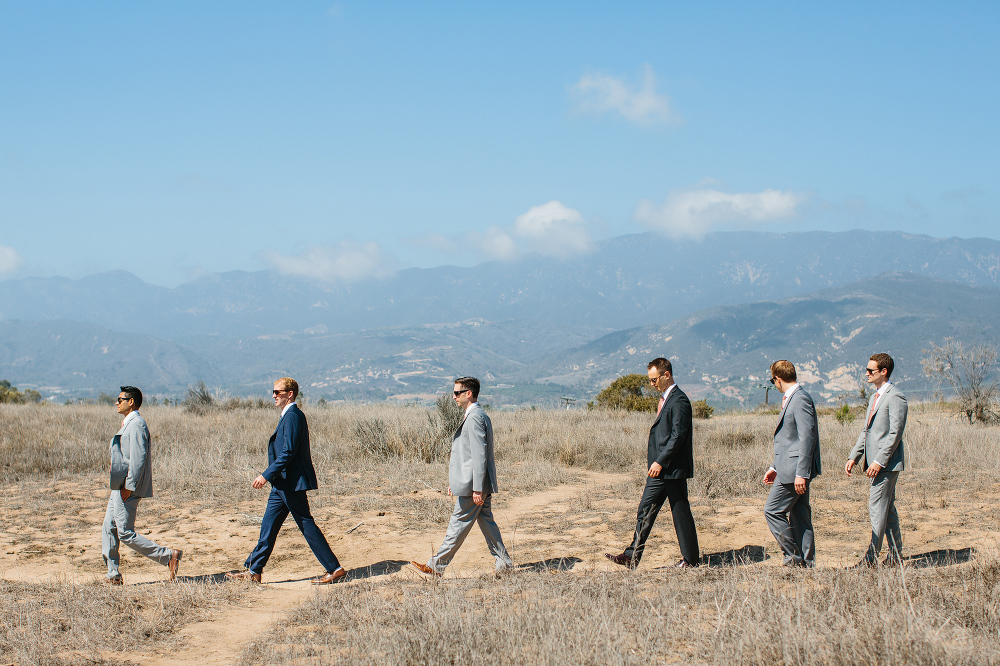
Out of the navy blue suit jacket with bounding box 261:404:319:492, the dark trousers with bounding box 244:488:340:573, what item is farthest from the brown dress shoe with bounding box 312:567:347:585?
the navy blue suit jacket with bounding box 261:404:319:492

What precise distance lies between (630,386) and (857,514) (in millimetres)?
18241

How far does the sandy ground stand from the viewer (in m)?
7.38

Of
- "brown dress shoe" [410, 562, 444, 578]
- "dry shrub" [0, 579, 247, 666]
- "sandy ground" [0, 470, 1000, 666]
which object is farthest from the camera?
"sandy ground" [0, 470, 1000, 666]

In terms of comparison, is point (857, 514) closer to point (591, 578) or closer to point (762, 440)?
point (591, 578)

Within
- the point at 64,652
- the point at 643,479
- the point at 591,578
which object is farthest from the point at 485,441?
the point at 643,479

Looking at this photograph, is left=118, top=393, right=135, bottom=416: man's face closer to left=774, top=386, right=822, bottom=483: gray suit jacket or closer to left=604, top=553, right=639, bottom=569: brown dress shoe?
left=604, top=553, right=639, bottom=569: brown dress shoe

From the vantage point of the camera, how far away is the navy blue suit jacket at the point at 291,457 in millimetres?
6582

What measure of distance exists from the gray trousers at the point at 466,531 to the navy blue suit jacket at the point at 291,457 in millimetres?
1367

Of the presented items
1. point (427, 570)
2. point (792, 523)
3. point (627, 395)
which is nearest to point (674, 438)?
point (792, 523)

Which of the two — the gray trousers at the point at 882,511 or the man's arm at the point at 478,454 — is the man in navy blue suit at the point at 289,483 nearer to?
the man's arm at the point at 478,454

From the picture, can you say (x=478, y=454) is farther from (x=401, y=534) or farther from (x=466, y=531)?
(x=401, y=534)

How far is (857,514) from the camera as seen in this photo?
9.22 meters

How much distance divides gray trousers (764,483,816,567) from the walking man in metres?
0.75

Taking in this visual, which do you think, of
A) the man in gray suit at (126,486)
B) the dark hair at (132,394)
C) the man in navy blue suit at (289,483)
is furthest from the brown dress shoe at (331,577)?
the dark hair at (132,394)
